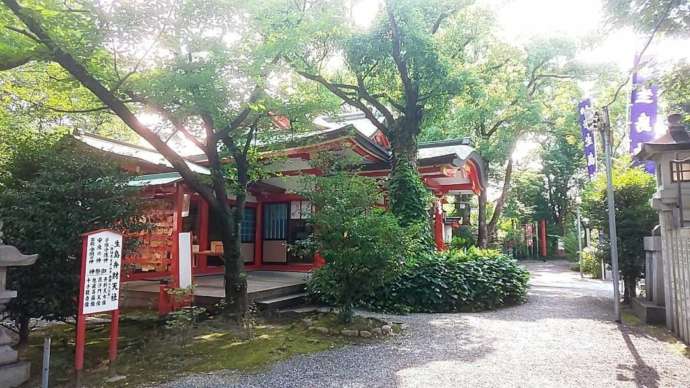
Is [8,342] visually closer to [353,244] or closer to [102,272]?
[102,272]

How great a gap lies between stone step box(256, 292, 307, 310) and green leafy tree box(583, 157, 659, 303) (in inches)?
253

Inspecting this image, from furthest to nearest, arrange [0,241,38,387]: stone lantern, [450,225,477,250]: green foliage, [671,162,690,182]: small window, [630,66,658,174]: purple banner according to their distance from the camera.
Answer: [450,225,477,250]: green foliage
[630,66,658,174]: purple banner
[671,162,690,182]: small window
[0,241,38,387]: stone lantern

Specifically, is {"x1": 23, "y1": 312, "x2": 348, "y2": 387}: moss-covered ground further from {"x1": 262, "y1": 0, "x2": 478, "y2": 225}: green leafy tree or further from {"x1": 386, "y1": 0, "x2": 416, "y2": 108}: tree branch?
{"x1": 386, "y1": 0, "x2": 416, "y2": 108}: tree branch

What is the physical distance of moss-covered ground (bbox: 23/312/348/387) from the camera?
187 inches

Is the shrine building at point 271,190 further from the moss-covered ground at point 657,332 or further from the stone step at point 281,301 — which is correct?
the moss-covered ground at point 657,332

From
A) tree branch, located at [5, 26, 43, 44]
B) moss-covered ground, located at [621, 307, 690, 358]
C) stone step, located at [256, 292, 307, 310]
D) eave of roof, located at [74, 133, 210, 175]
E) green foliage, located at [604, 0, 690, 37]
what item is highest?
green foliage, located at [604, 0, 690, 37]

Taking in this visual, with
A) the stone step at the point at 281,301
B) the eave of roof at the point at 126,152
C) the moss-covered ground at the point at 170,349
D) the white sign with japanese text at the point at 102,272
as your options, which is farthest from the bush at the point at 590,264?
the white sign with japanese text at the point at 102,272

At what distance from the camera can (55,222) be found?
16.5 feet

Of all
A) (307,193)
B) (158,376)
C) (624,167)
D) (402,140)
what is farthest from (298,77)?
(624,167)

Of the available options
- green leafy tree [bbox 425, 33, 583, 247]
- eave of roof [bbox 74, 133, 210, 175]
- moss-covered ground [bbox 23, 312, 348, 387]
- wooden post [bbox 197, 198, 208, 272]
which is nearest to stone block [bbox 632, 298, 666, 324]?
moss-covered ground [bbox 23, 312, 348, 387]

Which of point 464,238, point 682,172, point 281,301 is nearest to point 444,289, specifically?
point 281,301

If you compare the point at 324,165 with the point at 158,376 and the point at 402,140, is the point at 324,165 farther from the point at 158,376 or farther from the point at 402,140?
the point at 158,376

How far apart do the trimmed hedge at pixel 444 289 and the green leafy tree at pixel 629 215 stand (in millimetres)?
2117

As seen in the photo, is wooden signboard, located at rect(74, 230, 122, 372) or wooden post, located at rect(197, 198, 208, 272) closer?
wooden signboard, located at rect(74, 230, 122, 372)
